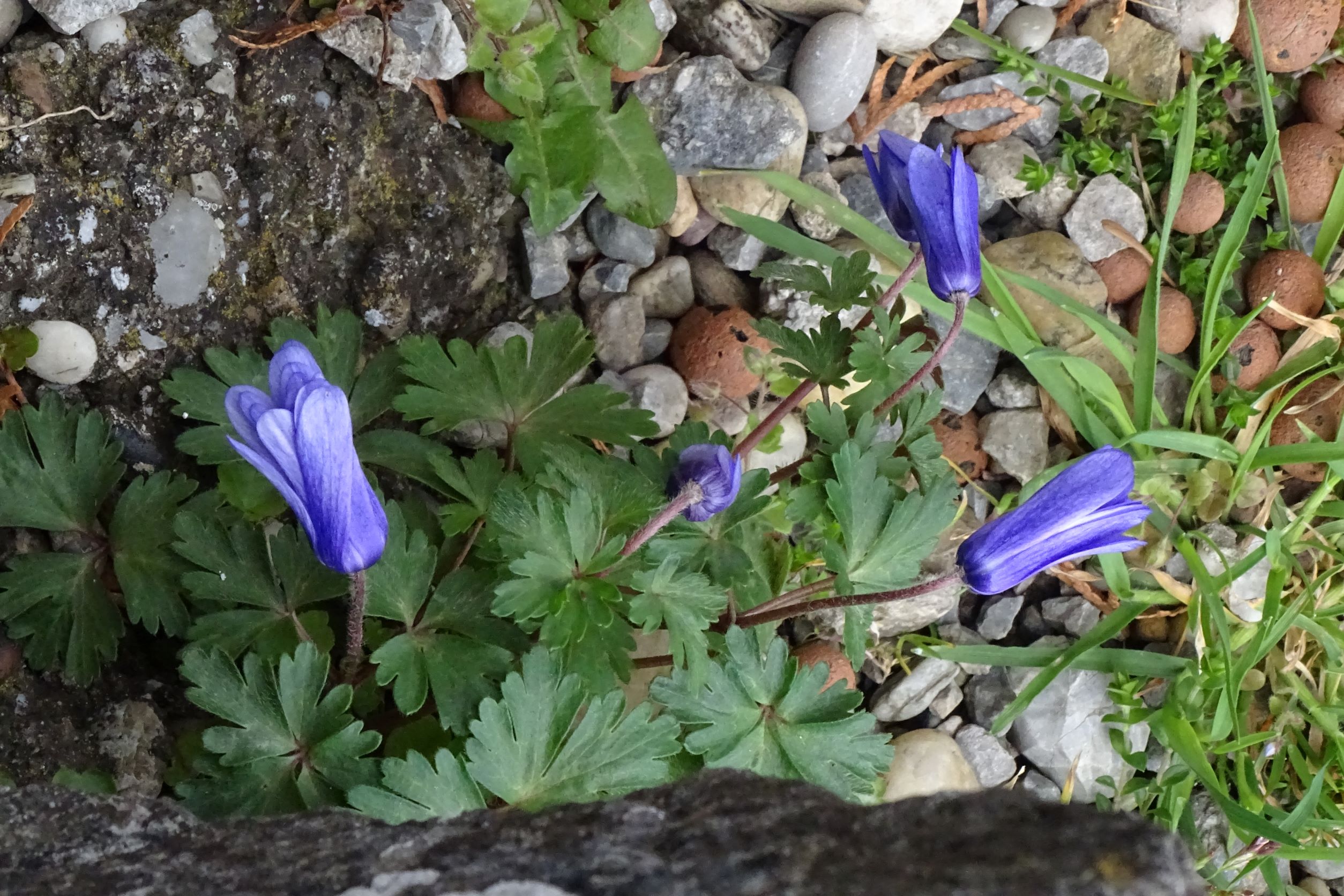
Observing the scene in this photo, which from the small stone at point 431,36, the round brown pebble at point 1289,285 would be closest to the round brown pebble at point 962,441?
Answer: the round brown pebble at point 1289,285

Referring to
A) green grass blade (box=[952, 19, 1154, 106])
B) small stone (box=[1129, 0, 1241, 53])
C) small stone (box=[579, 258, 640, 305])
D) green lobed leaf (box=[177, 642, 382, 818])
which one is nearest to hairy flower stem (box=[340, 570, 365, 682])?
green lobed leaf (box=[177, 642, 382, 818])

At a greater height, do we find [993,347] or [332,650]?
[332,650]

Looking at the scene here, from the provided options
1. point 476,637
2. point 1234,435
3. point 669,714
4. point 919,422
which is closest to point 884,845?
point 669,714

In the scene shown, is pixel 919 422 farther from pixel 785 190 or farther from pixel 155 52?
pixel 155 52

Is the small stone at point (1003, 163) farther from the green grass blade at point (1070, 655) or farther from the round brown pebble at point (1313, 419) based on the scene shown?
the green grass blade at point (1070, 655)

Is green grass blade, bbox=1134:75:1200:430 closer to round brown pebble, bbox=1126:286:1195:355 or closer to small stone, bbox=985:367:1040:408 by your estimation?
round brown pebble, bbox=1126:286:1195:355

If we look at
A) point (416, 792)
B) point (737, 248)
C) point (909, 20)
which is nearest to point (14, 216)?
point (416, 792)
